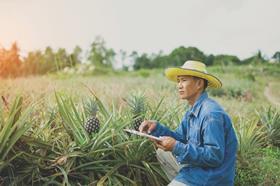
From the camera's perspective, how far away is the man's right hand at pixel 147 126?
8.80 feet

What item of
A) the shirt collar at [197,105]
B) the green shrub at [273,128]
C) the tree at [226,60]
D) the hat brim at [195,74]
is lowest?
the green shrub at [273,128]

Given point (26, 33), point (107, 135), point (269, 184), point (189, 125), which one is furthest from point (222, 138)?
point (26, 33)

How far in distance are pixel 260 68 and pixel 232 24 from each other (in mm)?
953

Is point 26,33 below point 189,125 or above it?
above

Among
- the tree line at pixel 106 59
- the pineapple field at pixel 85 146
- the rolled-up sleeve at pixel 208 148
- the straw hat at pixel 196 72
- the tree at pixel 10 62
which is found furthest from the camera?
the tree line at pixel 106 59

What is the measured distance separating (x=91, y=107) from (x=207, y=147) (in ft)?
4.02

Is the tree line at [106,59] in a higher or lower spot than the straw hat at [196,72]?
lower

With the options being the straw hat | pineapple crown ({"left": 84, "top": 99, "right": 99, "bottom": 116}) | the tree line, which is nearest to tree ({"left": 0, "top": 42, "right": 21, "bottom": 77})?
the tree line

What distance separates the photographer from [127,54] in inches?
261

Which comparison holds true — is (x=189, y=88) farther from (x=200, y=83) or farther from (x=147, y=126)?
(x=147, y=126)

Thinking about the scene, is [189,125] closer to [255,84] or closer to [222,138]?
[222,138]

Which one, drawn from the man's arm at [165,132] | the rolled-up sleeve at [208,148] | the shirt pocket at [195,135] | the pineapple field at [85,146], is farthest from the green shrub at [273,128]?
the rolled-up sleeve at [208,148]

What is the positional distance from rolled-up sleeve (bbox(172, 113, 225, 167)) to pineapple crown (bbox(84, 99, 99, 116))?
44.1 inches

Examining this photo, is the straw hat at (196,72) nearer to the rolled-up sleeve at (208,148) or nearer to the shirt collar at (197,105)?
the shirt collar at (197,105)
